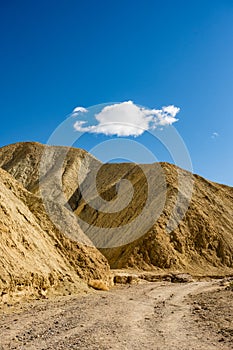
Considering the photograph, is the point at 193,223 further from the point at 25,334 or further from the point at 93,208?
the point at 25,334

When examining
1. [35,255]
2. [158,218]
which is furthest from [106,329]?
[158,218]

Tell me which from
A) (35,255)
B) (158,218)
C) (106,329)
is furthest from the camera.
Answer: (158,218)

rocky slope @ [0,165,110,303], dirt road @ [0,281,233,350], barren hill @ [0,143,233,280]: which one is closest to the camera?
dirt road @ [0,281,233,350]

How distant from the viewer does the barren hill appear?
44781 millimetres

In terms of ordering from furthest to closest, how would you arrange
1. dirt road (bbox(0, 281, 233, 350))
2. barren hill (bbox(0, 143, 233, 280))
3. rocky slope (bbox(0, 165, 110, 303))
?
barren hill (bbox(0, 143, 233, 280)) → rocky slope (bbox(0, 165, 110, 303)) → dirt road (bbox(0, 281, 233, 350))

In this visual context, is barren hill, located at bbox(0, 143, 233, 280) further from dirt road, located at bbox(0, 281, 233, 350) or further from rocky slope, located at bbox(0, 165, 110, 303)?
dirt road, located at bbox(0, 281, 233, 350)

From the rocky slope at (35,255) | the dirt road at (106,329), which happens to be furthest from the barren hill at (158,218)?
the dirt road at (106,329)

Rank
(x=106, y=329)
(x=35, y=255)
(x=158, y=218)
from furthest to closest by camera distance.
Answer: (x=158, y=218), (x=35, y=255), (x=106, y=329)

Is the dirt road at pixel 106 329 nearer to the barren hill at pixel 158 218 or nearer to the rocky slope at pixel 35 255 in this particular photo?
the rocky slope at pixel 35 255

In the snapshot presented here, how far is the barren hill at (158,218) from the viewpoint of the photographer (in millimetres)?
44781

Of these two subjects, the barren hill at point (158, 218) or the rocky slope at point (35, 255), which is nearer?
the rocky slope at point (35, 255)

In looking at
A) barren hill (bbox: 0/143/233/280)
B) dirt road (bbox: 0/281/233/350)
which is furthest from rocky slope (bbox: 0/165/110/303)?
barren hill (bbox: 0/143/233/280)

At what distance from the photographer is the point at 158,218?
48906 millimetres

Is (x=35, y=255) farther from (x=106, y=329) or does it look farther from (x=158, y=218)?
(x=158, y=218)
